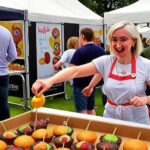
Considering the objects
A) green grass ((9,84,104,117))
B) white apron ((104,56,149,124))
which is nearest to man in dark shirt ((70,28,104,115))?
green grass ((9,84,104,117))

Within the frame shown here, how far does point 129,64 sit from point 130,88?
0.17 meters

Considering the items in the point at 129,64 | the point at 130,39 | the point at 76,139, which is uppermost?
the point at 130,39

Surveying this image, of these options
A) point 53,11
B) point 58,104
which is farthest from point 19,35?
point 58,104

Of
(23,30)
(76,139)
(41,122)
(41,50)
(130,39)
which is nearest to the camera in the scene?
(76,139)

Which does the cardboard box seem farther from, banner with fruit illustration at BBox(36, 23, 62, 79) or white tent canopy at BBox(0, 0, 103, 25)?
banner with fruit illustration at BBox(36, 23, 62, 79)

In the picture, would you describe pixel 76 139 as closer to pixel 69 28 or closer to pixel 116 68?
pixel 116 68

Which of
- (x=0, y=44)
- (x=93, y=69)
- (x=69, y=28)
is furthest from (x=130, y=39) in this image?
(x=69, y=28)

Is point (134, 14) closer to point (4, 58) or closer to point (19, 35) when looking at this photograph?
point (19, 35)

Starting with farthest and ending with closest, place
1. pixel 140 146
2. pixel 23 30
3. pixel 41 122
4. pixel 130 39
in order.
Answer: pixel 23 30 → pixel 130 39 → pixel 41 122 → pixel 140 146

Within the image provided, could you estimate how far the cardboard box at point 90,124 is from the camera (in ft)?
6.44

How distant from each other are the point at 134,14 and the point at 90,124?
624cm

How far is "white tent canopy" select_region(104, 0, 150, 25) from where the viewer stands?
774 centimetres

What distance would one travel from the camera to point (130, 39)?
2318 millimetres

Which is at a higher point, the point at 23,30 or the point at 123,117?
the point at 23,30
